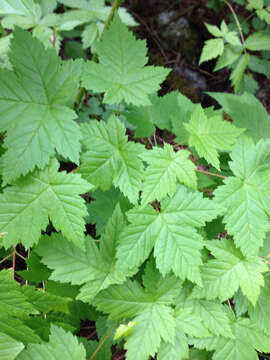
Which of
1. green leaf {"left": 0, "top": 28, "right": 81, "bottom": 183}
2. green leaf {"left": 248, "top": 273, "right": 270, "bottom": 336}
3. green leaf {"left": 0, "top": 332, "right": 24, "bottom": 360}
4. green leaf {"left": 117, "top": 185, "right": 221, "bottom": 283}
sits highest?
green leaf {"left": 0, "top": 28, "right": 81, "bottom": 183}

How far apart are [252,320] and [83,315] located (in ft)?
3.26

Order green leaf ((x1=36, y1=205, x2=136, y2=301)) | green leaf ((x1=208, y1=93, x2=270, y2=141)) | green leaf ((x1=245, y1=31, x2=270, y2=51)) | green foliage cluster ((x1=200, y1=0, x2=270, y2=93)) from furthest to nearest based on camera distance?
1. green leaf ((x1=245, y1=31, x2=270, y2=51))
2. green foliage cluster ((x1=200, y1=0, x2=270, y2=93))
3. green leaf ((x1=208, y1=93, x2=270, y2=141))
4. green leaf ((x1=36, y1=205, x2=136, y2=301))

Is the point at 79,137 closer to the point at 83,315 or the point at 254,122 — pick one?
the point at 83,315

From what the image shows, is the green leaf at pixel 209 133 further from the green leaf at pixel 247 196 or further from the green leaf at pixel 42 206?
the green leaf at pixel 42 206

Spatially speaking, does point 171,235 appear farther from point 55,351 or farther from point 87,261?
point 55,351

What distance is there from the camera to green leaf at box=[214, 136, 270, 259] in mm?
1503

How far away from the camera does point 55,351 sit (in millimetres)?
1304

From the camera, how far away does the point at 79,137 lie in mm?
1375

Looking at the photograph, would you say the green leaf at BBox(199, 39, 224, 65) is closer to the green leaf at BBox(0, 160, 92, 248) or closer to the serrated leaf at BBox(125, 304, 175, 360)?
the green leaf at BBox(0, 160, 92, 248)

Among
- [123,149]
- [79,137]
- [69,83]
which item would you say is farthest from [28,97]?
[123,149]

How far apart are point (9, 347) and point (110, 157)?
0.97 meters

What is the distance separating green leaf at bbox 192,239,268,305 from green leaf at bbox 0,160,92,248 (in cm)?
74

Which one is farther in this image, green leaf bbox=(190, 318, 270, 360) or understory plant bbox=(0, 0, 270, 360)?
green leaf bbox=(190, 318, 270, 360)

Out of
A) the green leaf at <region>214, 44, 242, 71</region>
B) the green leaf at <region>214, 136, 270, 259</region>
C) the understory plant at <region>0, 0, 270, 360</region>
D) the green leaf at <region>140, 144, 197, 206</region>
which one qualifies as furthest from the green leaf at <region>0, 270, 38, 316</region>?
the green leaf at <region>214, 44, 242, 71</region>
